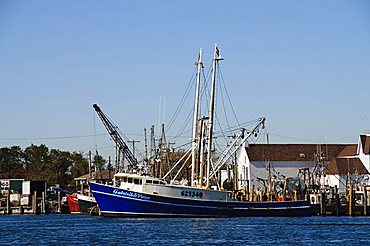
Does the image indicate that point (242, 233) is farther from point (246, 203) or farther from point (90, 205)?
point (90, 205)

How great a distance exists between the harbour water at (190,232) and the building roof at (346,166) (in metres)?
43.1

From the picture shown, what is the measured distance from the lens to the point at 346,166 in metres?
133

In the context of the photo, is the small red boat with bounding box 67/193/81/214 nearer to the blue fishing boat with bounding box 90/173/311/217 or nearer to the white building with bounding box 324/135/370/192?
the blue fishing boat with bounding box 90/173/311/217

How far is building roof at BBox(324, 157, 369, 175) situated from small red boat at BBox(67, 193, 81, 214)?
3740 cm

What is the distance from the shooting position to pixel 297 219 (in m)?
91.1

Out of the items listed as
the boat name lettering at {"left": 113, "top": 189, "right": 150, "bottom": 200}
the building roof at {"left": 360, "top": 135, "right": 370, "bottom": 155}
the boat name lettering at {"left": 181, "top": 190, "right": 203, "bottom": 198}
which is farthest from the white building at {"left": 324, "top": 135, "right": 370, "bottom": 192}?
the boat name lettering at {"left": 113, "top": 189, "right": 150, "bottom": 200}

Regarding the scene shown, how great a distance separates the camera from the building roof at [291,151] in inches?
5364

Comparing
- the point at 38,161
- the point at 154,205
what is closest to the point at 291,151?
the point at 154,205

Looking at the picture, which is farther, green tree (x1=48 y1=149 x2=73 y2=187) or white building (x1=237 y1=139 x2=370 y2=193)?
green tree (x1=48 y1=149 x2=73 y2=187)

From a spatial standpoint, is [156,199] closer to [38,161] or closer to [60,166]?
[60,166]

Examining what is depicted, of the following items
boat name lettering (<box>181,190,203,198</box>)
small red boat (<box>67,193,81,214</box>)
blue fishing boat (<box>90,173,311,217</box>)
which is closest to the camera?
blue fishing boat (<box>90,173,311,217</box>)

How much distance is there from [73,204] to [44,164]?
185ft

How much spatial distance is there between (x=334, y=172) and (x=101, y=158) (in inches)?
2452

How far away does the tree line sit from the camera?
166625 millimetres
